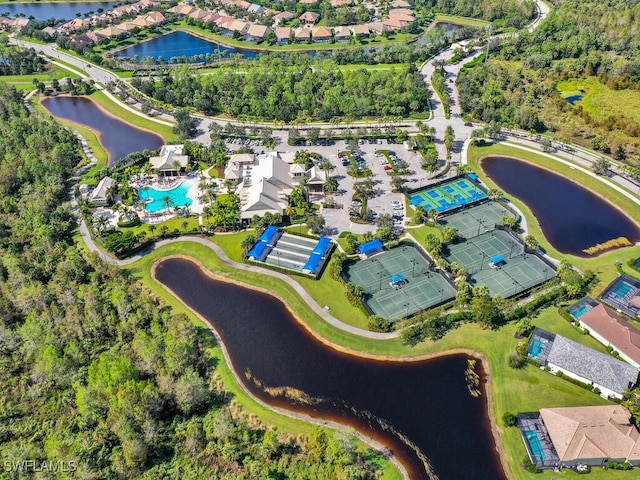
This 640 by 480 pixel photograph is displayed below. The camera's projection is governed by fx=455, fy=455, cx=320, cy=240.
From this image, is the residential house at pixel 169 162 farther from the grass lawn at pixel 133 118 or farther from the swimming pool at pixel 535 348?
the swimming pool at pixel 535 348

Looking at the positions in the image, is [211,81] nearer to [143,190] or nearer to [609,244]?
[143,190]

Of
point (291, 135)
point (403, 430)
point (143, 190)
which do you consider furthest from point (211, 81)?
point (403, 430)

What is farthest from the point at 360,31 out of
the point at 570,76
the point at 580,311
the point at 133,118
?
the point at 580,311

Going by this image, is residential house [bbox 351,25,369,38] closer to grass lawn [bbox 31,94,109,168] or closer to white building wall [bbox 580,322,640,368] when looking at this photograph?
grass lawn [bbox 31,94,109,168]

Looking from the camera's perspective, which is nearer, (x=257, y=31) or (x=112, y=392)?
(x=112, y=392)

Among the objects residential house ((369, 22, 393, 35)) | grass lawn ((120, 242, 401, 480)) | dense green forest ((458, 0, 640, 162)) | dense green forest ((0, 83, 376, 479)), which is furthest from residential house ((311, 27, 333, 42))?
dense green forest ((0, 83, 376, 479))

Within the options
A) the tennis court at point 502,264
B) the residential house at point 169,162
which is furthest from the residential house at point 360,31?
the tennis court at point 502,264

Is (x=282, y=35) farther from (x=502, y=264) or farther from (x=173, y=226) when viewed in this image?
(x=502, y=264)
